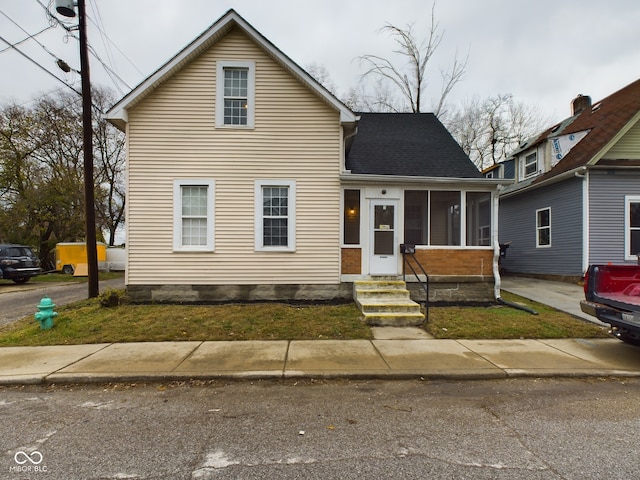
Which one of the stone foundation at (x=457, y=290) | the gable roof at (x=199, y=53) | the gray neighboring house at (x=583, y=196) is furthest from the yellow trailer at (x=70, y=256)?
the gray neighboring house at (x=583, y=196)

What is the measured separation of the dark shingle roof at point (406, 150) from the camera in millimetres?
10203

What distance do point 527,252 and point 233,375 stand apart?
14.5 metres

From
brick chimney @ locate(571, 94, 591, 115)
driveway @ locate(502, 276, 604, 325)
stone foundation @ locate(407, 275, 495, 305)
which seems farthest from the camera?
brick chimney @ locate(571, 94, 591, 115)

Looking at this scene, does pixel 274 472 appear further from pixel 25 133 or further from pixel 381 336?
pixel 25 133

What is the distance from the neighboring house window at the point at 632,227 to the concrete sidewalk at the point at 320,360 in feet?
24.6

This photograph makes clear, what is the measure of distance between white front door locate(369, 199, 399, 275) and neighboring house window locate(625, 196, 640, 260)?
859 cm

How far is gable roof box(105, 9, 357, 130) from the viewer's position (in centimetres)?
877

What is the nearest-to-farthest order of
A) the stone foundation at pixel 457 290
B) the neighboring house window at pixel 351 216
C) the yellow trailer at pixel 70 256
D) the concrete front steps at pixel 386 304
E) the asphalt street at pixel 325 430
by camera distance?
the asphalt street at pixel 325 430
the concrete front steps at pixel 386 304
the stone foundation at pixel 457 290
the neighboring house window at pixel 351 216
the yellow trailer at pixel 70 256

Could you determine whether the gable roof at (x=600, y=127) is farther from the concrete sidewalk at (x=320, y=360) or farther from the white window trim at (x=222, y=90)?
the white window trim at (x=222, y=90)

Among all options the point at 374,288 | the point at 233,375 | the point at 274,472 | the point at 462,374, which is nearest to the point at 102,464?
the point at 274,472

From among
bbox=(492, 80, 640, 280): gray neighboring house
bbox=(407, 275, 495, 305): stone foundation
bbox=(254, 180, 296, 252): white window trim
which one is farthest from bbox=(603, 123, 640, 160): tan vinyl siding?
bbox=(254, 180, 296, 252): white window trim

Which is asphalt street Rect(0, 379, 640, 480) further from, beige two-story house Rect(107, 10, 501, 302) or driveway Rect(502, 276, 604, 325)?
beige two-story house Rect(107, 10, 501, 302)

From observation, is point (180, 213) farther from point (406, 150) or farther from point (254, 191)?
point (406, 150)

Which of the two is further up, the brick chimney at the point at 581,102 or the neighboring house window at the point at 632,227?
the brick chimney at the point at 581,102
